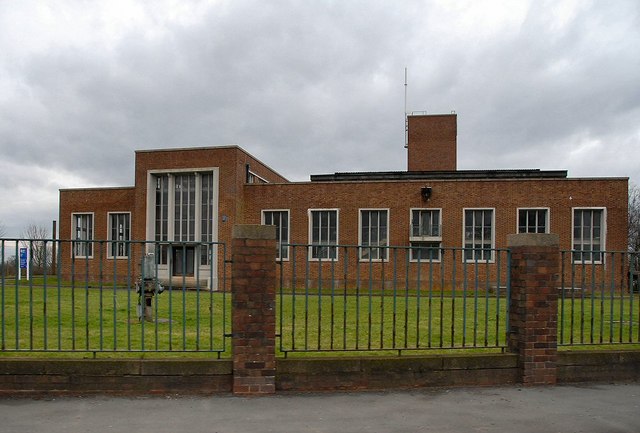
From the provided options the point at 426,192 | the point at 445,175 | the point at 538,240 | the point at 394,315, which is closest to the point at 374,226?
the point at 426,192

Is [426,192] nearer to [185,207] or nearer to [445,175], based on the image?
[445,175]

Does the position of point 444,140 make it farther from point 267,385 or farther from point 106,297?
point 267,385

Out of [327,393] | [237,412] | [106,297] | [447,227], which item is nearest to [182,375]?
[237,412]

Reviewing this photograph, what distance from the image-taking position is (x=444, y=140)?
1772 inches

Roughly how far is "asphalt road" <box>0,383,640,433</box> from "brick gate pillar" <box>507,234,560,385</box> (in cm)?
38

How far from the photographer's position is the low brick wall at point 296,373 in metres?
5.81

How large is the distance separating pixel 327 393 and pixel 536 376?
2.55m

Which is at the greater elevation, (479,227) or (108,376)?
(479,227)

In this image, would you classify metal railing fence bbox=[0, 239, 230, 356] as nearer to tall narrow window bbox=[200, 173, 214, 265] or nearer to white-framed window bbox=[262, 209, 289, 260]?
tall narrow window bbox=[200, 173, 214, 265]

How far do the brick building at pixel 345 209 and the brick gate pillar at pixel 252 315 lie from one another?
21471 millimetres

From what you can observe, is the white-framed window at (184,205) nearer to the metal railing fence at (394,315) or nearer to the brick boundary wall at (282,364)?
the metal railing fence at (394,315)

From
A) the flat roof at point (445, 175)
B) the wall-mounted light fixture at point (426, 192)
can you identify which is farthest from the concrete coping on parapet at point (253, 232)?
the flat roof at point (445, 175)

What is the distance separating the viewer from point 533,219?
29.3 m

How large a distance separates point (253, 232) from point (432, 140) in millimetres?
40852
